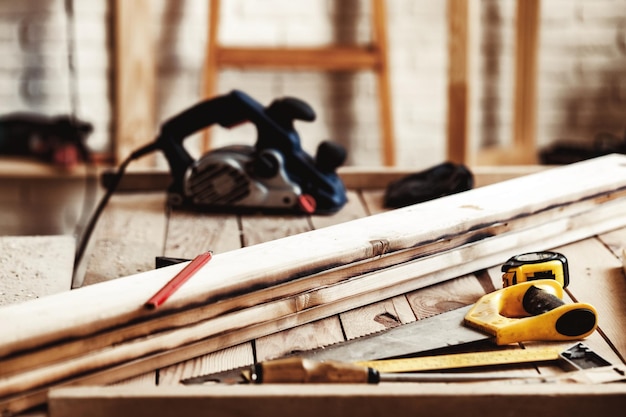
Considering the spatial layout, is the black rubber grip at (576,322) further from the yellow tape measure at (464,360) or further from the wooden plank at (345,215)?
the wooden plank at (345,215)

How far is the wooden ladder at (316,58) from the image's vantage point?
9.33 feet

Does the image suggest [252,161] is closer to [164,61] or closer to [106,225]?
[106,225]

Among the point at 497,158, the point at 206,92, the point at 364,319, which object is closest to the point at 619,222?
the point at 364,319

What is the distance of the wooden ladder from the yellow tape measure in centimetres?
206

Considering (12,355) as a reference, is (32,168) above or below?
below

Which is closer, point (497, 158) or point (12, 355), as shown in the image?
point (12, 355)

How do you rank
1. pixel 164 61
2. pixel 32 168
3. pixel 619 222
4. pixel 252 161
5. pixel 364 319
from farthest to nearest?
pixel 164 61 → pixel 32 168 → pixel 252 161 → pixel 619 222 → pixel 364 319

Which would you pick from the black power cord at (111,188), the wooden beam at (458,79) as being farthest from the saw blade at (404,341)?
the wooden beam at (458,79)

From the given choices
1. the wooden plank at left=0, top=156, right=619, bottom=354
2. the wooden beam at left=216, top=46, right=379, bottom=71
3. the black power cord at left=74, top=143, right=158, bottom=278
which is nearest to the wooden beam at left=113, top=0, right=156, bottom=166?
the wooden beam at left=216, top=46, right=379, bottom=71

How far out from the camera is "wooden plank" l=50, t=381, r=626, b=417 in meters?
0.77

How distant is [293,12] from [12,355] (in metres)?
2.35

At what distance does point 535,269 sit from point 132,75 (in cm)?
203

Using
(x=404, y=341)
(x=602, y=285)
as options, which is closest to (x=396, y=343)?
(x=404, y=341)

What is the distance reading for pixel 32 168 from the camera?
278 centimetres
